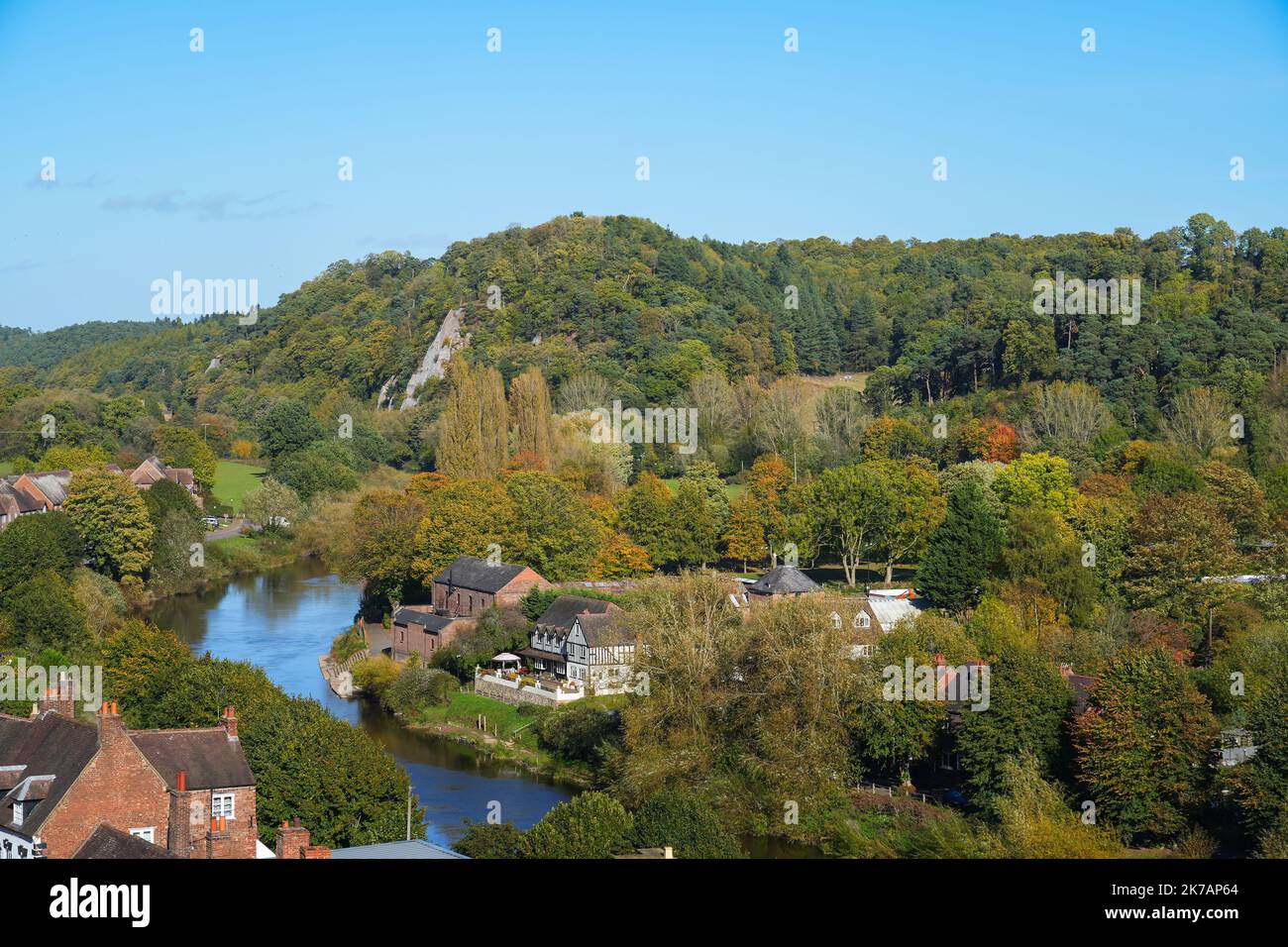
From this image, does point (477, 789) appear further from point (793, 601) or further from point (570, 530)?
point (570, 530)

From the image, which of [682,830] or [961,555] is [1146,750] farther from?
[961,555]

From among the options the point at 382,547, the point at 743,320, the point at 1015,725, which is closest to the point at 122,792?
the point at 1015,725

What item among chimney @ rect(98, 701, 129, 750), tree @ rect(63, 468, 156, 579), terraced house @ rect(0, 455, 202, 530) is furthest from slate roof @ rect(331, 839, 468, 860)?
terraced house @ rect(0, 455, 202, 530)

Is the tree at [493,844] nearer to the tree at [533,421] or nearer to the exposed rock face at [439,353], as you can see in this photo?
the tree at [533,421]

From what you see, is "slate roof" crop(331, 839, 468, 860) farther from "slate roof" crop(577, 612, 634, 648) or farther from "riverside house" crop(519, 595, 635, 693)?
"slate roof" crop(577, 612, 634, 648)

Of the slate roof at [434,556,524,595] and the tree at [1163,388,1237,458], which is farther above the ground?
the tree at [1163,388,1237,458]
